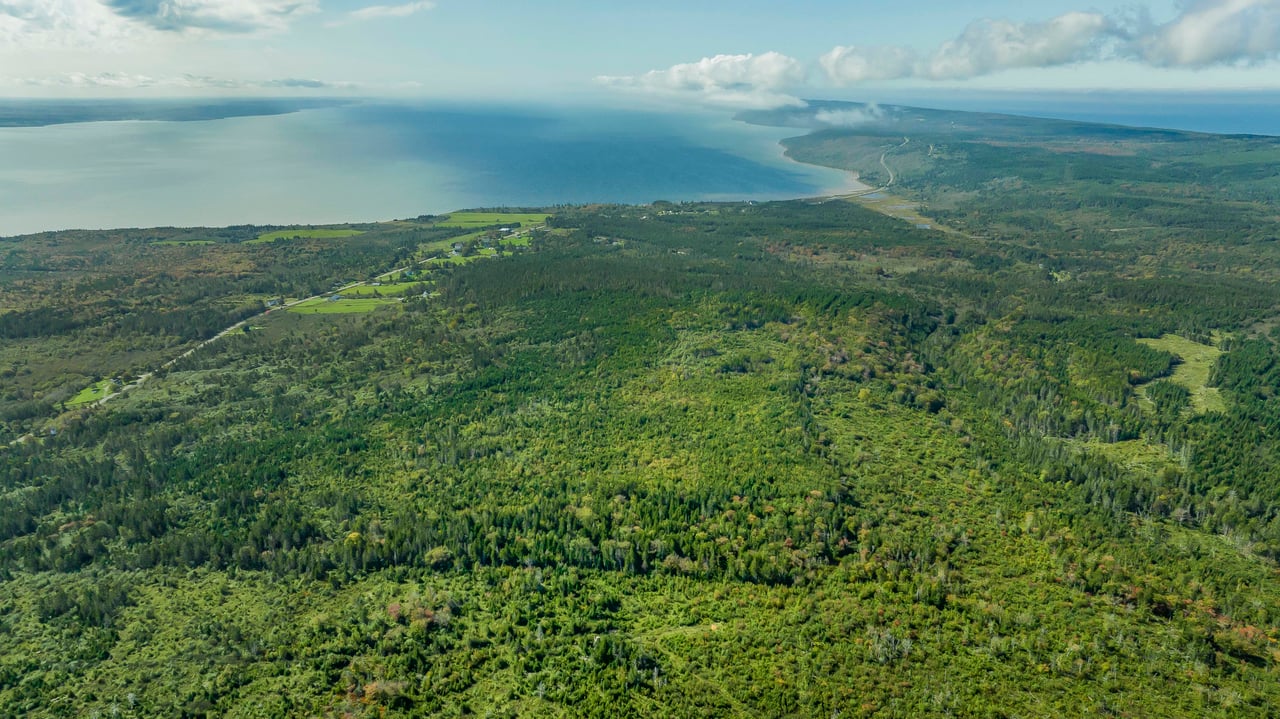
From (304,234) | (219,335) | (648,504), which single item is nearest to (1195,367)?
(648,504)

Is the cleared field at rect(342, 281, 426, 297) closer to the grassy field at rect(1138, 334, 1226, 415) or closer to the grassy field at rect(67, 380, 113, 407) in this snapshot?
the grassy field at rect(67, 380, 113, 407)

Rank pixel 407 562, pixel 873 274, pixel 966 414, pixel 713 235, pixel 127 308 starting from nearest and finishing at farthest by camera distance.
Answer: pixel 407 562 < pixel 966 414 < pixel 127 308 < pixel 873 274 < pixel 713 235

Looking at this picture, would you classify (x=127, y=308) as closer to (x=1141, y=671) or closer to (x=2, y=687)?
Answer: (x=2, y=687)

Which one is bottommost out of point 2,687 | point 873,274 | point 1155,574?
point 2,687

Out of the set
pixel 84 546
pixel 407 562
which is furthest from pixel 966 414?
pixel 84 546

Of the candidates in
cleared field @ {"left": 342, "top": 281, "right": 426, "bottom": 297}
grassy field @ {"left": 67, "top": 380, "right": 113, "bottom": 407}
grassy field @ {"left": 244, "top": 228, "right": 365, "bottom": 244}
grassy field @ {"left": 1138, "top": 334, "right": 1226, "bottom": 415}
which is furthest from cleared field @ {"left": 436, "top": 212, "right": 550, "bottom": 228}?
grassy field @ {"left": 1138, "top": 334, "right": 1226, "bottom": 415}

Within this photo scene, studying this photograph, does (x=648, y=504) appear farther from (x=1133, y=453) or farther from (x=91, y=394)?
(x=91, y=394)
